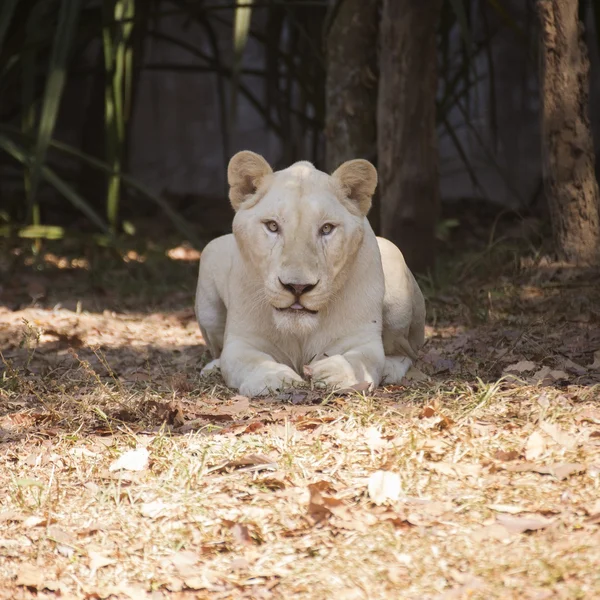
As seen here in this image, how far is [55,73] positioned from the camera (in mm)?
6047

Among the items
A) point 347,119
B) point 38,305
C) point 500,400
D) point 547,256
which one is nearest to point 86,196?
point 38,305

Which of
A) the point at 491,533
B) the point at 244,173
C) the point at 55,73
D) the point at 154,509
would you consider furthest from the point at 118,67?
the point at 491,533

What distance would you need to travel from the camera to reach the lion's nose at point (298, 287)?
3.70 metres

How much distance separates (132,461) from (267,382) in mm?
786

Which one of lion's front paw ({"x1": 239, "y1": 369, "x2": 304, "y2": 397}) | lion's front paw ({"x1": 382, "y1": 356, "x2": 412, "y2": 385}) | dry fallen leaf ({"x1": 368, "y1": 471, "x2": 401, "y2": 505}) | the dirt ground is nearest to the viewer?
the dirt ground

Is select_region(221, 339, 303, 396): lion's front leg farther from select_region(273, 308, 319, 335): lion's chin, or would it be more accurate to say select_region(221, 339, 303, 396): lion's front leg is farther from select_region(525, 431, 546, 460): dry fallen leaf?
select_region(525, 431, 546, 460): dry fallen leaf

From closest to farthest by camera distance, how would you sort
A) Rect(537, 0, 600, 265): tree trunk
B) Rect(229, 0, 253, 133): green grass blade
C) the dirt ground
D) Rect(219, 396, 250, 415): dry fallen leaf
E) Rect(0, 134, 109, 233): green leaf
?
the dirt ground, Rect(219, 396, 250, 415): dry fallen leaf, Rect(229, 0, 253, 133): green grass blade, Rect(537, 0, 600, 265): tree trunk, Rect(0, 134, 109, 233): green leaf

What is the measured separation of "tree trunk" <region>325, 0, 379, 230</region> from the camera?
6363 millimetres

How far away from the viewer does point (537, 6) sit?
5.46 m

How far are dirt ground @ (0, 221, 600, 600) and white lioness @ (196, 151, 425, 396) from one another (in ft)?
0.56

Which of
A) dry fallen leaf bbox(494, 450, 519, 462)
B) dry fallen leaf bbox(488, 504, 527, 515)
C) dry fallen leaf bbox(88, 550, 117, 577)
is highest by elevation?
dry fallen leaf bbox(494, 450, 519, 462)

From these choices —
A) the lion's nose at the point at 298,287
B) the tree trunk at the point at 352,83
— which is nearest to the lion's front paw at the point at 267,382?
the lion's nose at the point at 298,287

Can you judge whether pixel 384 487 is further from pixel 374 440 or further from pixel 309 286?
pixel 309 286

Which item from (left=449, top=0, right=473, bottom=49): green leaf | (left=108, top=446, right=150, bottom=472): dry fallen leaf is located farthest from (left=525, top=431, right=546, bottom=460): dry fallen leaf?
(left=449, top=0, right=473, bottom=49): green leaf
